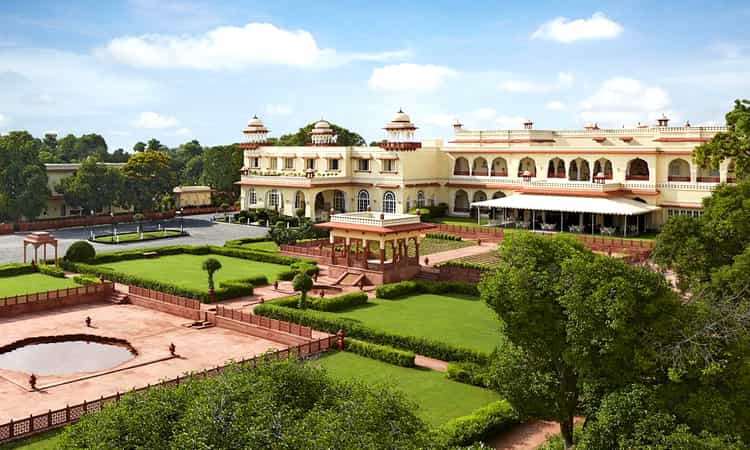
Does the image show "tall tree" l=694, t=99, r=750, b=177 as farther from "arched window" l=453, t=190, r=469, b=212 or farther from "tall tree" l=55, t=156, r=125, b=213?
"tall tree" l=55, t=156, r=125, b=213

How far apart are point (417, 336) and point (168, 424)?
14791 mm

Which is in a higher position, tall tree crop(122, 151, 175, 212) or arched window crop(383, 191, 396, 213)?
tall tree crop(122, 151, 175, 212)

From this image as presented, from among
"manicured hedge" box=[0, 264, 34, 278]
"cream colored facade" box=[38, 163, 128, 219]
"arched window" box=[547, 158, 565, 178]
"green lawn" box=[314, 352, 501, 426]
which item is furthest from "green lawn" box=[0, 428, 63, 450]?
"cream colored facade" box=[38, 163, 128, 219]

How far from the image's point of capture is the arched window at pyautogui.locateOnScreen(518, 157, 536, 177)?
59.1 meters

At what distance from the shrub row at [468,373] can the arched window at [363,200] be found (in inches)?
1558

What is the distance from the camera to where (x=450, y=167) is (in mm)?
62562

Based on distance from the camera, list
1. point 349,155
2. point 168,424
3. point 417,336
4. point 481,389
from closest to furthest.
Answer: point 168,424 < point 481,389 < point 417,336 < point 349,155

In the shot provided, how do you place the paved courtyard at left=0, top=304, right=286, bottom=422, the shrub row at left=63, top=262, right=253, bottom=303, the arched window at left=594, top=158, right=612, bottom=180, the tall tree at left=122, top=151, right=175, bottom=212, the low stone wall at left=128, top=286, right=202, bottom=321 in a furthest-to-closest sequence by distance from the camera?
the tall tree at left=122, top=151, right=175, bottom=212 → the arched window at left=594, top=158, right=612, bottom=180 → the shrub row at left=63, top=262, right=253, bottom=303 → the low stone wall at left=128, top=286, right=202, bottom=321 → the paved courtyard at left=0, top=304, right=286, bottom=422

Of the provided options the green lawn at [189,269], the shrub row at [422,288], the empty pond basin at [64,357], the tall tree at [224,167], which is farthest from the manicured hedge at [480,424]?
the tall tree at [224,167]

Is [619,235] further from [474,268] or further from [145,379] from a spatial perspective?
[145,379]

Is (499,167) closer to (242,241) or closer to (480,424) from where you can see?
(242,241)

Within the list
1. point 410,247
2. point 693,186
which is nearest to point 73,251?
point 410,247

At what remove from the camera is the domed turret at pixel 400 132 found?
190ft

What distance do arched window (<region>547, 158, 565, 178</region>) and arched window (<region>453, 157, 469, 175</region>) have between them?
7525mm
